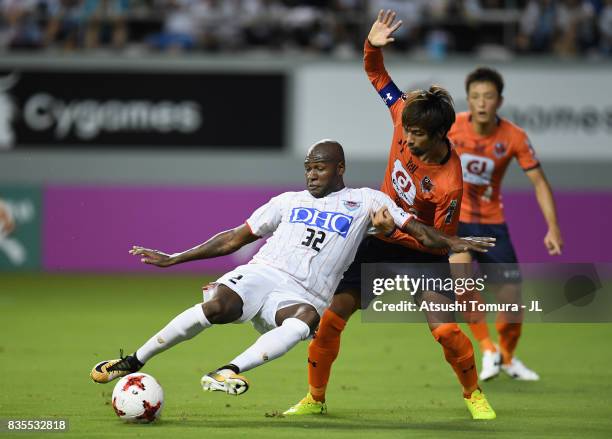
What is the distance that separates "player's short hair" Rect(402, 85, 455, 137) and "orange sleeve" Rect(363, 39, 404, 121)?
46cm

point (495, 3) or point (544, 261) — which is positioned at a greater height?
point (495, 3)

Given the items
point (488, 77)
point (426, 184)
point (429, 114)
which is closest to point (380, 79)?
point (429, 114)

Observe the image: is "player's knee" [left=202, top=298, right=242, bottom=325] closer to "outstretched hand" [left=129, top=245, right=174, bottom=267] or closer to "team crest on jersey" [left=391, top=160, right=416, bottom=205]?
"outstretched hand" [left=129, top=245, right=174, bottom=267]

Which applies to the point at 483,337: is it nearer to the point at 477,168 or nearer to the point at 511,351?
the point at 511,351

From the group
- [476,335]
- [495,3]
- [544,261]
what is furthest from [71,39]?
[476,335]

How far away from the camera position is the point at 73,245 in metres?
18.2

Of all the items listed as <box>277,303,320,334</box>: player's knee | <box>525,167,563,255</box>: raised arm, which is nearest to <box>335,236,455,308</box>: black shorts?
<box>277,303,320,334</box>: player's knee

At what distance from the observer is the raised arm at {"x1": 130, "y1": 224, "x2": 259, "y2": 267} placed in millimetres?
7172

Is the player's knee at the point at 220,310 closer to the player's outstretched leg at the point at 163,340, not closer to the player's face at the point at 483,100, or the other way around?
the player's outstretched leg at the point at 163,340

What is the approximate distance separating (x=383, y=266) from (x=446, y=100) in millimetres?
1206

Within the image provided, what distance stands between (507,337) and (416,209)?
2628 millimetres

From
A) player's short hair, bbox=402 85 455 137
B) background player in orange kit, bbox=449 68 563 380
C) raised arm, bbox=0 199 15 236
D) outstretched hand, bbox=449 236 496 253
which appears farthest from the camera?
raised arm, bbox=0 199 15 236

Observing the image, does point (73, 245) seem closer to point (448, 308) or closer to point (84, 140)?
point (84, 140)

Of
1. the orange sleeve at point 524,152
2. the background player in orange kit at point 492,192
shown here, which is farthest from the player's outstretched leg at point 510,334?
the orange sleeve at point 524,152
